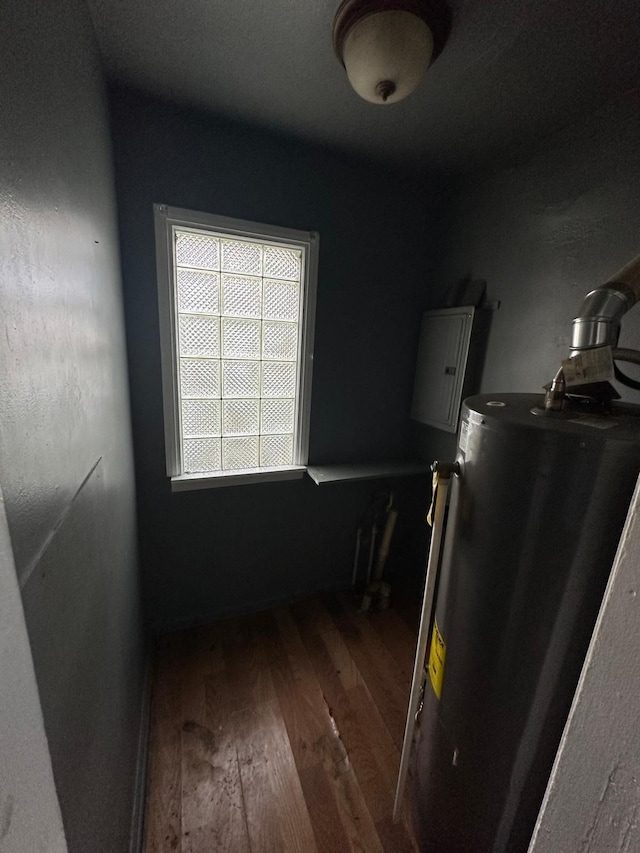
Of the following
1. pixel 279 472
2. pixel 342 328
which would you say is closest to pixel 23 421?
pixel 279 472

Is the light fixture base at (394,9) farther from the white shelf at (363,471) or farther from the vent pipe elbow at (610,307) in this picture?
the white shelf at (363,471)

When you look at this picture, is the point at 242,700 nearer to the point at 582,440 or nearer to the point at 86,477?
the point at 86,477

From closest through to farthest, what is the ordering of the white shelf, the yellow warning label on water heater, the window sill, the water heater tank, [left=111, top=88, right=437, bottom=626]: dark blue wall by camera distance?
1. the water heater tank
2. the yellow warning label on water heater
3. [left=111, top=88, right=437, bottom=626]: dark blue wall
4. the window sill
5. the white shelf

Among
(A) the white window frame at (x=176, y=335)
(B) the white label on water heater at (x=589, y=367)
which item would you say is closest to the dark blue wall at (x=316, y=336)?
(A) the white window frame at (x=176, y=335)

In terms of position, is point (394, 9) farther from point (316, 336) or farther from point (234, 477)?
point (234, 477)

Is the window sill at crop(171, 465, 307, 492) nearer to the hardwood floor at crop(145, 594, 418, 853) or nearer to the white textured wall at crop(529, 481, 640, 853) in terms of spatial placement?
the hardwood floor at crop(145, 594, 418, 853)

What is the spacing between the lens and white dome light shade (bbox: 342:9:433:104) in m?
0.79

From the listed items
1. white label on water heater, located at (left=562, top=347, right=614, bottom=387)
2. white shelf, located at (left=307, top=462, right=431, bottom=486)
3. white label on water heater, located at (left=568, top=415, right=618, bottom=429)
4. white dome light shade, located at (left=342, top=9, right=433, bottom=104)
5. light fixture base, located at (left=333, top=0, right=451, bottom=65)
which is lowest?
white shelf, located at (left=307, top=462, right=431, bottom=486)

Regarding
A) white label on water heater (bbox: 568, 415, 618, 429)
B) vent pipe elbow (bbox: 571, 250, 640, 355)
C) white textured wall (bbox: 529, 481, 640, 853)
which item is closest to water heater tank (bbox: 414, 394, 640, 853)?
white label on water heater (bbox: 568, 415, 618, 429)

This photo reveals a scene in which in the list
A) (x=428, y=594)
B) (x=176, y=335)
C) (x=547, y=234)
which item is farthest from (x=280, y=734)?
(x=547, y=234)

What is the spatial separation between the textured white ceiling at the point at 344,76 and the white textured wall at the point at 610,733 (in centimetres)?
126

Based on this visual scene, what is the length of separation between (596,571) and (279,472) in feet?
4.35

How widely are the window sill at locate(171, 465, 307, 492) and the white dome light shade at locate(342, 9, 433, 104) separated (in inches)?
57.7

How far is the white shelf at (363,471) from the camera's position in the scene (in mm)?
1641
